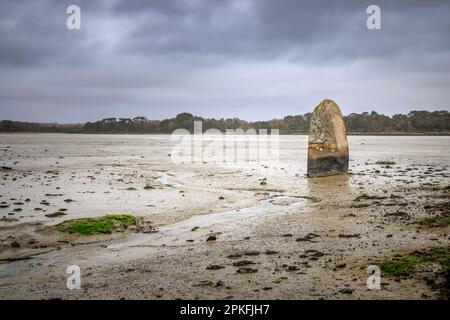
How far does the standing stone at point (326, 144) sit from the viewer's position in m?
17.8

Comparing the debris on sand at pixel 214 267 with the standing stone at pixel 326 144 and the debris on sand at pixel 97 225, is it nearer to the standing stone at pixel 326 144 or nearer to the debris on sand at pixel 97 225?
the debris on sand at pixel 97 225

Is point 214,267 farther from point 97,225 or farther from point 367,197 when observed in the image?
point 367,197

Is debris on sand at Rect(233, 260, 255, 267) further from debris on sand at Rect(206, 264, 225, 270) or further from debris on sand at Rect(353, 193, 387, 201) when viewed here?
debris on sand at Rect(353, 193, 387, 201)

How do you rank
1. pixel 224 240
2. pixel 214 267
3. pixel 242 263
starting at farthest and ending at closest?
pixel 224 240
pixel 242 263
pixel 214 267

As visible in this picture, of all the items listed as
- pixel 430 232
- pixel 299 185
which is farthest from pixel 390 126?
pixel 430 232

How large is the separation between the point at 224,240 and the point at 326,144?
11.3 metres

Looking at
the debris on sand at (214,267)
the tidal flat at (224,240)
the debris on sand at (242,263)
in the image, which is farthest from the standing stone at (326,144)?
the debris on sand at (214,267)

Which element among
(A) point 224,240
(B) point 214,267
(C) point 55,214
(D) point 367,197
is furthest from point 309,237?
(C) point 55,214

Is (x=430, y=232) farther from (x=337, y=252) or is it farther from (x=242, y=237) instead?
(x=242, y=237)

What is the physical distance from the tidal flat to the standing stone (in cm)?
276

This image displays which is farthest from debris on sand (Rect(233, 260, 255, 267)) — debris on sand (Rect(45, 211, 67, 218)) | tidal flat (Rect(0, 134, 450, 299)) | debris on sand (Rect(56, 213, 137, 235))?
debris on sand (Rect(45, 211, 67, 218))

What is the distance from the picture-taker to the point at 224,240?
7.71 m

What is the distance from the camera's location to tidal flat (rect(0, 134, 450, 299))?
16.5 feet

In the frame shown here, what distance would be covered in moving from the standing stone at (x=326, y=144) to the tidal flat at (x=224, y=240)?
276 centimetres
